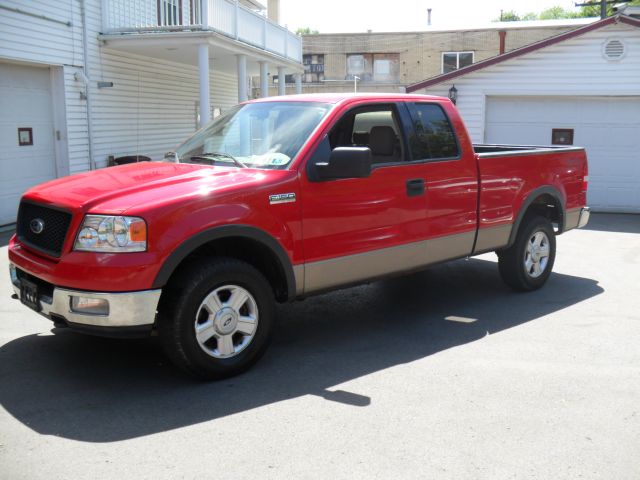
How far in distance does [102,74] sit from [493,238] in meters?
10.6

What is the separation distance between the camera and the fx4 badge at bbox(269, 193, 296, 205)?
496 centimetres

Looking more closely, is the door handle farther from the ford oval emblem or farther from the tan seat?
the ford oval emblem

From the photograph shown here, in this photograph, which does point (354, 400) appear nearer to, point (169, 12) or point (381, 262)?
point (381, 262)

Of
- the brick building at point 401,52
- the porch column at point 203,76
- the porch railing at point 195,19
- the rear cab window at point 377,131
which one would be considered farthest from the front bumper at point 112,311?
the brick building at point 401,52

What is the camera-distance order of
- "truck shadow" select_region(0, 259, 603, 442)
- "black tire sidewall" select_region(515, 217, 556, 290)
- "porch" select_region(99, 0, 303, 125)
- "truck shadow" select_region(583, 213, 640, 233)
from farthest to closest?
1. "porch" select_region(99, 0, 303, 125)
2. "truck shadow" select_region(583, 213, 640, 233)
3. "black tire sidewall" select_region(515, 217, 556, 290)
4. "truck shadow" select_region(0, 259, 603, 442)

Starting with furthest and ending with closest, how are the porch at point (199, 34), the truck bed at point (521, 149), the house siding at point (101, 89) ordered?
the porch at point (199, 34)
the house siding at point (101, 89)
the truck bed at point (521, 149)

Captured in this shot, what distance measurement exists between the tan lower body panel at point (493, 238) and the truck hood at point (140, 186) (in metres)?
2.48

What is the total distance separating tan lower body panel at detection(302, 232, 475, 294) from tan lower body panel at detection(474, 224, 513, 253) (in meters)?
0.15

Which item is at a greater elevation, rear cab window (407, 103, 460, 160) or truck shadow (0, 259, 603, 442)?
rear cab window (407, 103, 460, 160)

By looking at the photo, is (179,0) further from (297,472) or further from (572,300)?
(297,472)

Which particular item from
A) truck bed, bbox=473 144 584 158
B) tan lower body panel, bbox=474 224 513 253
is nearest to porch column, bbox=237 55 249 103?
truck bed, bbox=473 144 584 158

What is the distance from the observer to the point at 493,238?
686 cm

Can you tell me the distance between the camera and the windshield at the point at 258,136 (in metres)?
5.32

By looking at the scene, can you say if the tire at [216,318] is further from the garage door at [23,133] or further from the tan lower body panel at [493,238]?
the garage door at [23,133]
